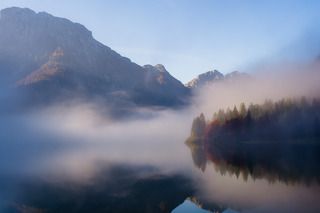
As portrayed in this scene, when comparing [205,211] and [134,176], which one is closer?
[205,211]

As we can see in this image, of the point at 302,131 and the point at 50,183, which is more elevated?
the point at 302,131

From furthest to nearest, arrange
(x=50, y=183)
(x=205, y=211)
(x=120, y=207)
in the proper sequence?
(x=50, y=183), (x=120, y=207), (x=205, y=211)

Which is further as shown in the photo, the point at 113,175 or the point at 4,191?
the point at 113,175

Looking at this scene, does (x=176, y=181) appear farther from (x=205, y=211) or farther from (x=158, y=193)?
(x=205, y=211)

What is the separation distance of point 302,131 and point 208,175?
137 m

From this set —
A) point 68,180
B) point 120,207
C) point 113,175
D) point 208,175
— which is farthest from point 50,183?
point 208,175

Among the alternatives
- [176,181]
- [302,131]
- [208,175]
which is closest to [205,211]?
[176,181]

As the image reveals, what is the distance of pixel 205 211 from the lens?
4656 centimetres

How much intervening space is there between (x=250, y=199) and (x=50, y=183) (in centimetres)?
4176

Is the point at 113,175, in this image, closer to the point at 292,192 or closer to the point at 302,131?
the point at 292,192

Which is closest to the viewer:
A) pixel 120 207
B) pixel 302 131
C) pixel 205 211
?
pixel 205 211

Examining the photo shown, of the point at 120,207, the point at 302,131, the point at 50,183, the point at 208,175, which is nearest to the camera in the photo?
the point at 120,207

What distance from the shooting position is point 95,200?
54.4 metres

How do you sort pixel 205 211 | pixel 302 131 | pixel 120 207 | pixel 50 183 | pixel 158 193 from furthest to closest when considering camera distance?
pixel 302 131 → pixel 50 183 → pixel 158 193 → pixel 120 207 → pixel 205 211
